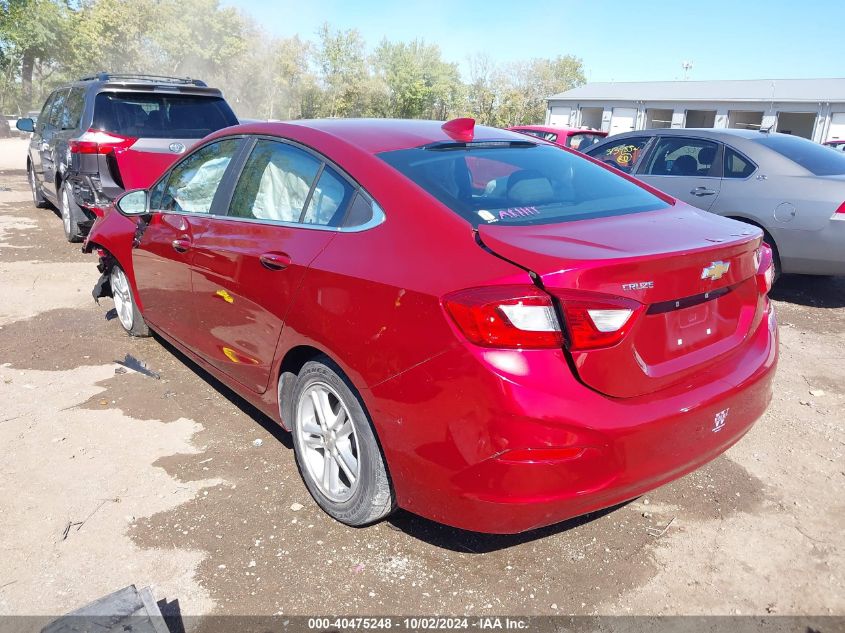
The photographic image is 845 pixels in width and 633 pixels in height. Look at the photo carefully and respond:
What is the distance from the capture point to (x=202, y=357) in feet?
12.6

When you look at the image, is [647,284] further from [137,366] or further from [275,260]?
[137,366]

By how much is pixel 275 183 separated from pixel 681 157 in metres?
5.30

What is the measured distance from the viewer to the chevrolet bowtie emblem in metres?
2.37

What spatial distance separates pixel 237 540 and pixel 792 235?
5557 millimetres

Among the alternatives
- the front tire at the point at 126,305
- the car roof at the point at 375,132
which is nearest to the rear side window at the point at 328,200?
the car roof at the point at 375,132

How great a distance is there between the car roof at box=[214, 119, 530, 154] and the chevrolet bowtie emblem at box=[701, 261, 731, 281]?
4.28 ft

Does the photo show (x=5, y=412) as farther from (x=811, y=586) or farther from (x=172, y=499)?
(x=811, y=586)

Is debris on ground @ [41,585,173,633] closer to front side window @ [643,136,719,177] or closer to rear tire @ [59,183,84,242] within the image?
front side window @ [643,136,719,177]

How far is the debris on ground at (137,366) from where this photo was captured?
14.8ft

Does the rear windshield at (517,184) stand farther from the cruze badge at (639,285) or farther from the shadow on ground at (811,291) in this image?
the shadow on ground at (811,291)

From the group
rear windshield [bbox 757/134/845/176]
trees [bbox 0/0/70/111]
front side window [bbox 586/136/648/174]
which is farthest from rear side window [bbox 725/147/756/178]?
trees [bbox 0/0/70/111]

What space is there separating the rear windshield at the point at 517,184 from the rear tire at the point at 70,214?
650cm

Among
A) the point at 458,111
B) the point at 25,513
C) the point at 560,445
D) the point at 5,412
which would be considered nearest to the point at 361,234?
the point at 560,445

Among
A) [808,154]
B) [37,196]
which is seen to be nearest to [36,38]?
[37,196]
